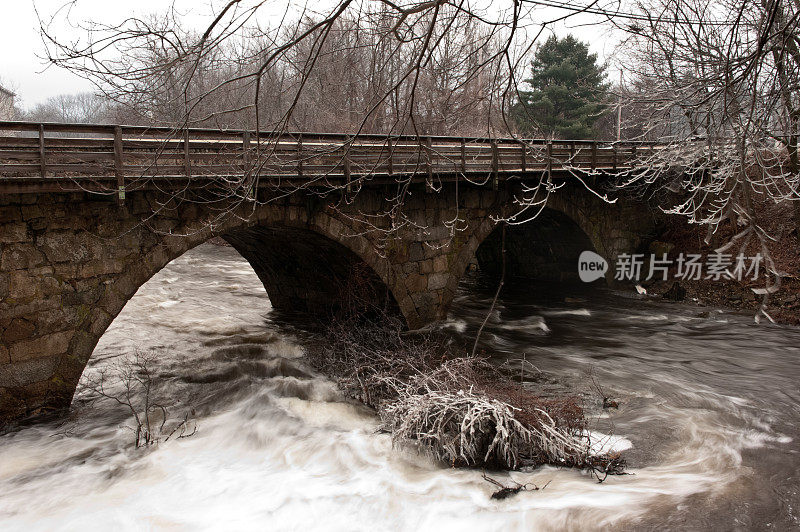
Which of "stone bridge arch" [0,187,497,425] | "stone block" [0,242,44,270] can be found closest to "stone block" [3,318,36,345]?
"stone bridge arch" [0,187,497,425]

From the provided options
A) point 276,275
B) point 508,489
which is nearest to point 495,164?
point 276,275

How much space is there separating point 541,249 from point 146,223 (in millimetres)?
14800

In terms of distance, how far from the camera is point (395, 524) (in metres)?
6.73

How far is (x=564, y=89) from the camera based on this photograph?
30031 millimetres

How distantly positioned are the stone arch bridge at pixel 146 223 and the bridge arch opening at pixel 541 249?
5631 mm

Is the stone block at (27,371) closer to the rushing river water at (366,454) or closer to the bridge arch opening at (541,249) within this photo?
the rushing river water at (366,454)

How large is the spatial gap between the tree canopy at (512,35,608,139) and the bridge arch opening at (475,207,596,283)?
27.8 ft

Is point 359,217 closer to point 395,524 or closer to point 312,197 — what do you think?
point 312,197

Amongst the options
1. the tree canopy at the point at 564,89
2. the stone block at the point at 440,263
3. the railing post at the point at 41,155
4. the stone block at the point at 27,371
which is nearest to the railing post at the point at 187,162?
the railing post at the point at 41,155

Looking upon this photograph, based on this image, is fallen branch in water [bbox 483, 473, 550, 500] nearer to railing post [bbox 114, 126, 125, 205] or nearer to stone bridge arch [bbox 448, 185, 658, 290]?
railing post [bbox 114, 126, 125, 205]

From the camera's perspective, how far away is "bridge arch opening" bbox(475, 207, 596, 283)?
19234mm

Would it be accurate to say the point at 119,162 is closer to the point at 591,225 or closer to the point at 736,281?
the point at 591,225

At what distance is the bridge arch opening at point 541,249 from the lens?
19.2 m

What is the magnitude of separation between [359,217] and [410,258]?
180 cm
